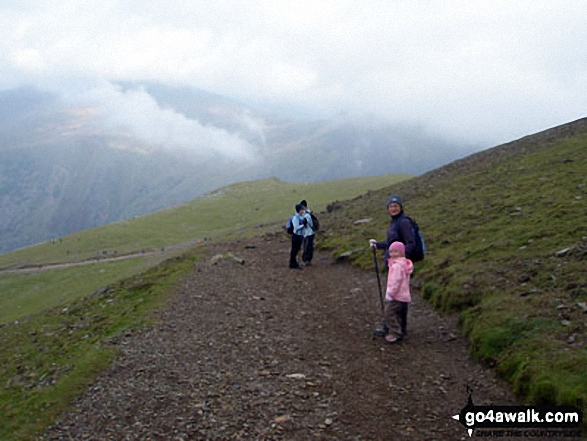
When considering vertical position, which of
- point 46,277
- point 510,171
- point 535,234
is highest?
point 510,171

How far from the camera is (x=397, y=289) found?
39.3 ft

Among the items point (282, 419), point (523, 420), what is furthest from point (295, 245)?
point (523, 420)

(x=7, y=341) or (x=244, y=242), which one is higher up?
(x=244, y=242)

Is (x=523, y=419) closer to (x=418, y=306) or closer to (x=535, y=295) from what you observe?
(x=535, y=295)

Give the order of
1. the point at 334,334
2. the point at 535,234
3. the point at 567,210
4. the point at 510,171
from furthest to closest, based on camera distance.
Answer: the point at 510,171, the point at 567,210, the point at 535,234, the point at 334,334

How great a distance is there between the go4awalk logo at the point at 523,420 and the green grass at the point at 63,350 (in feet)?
24.1

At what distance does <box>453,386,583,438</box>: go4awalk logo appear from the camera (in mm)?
7242

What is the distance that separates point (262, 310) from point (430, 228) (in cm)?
1196

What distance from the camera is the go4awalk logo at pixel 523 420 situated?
724 cm

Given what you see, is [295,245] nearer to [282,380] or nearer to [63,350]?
[63,350]

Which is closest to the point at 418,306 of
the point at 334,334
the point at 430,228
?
the point at 334,334

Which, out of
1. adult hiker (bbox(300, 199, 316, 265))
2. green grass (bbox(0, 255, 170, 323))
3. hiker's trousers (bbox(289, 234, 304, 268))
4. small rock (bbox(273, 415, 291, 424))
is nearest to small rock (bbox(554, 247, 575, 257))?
small rock (bbox(273, 415, 291, 424))

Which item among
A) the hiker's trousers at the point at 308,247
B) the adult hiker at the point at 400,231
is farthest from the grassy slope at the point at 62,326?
the adult hiker at the point at 400,231

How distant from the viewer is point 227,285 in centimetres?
2016
